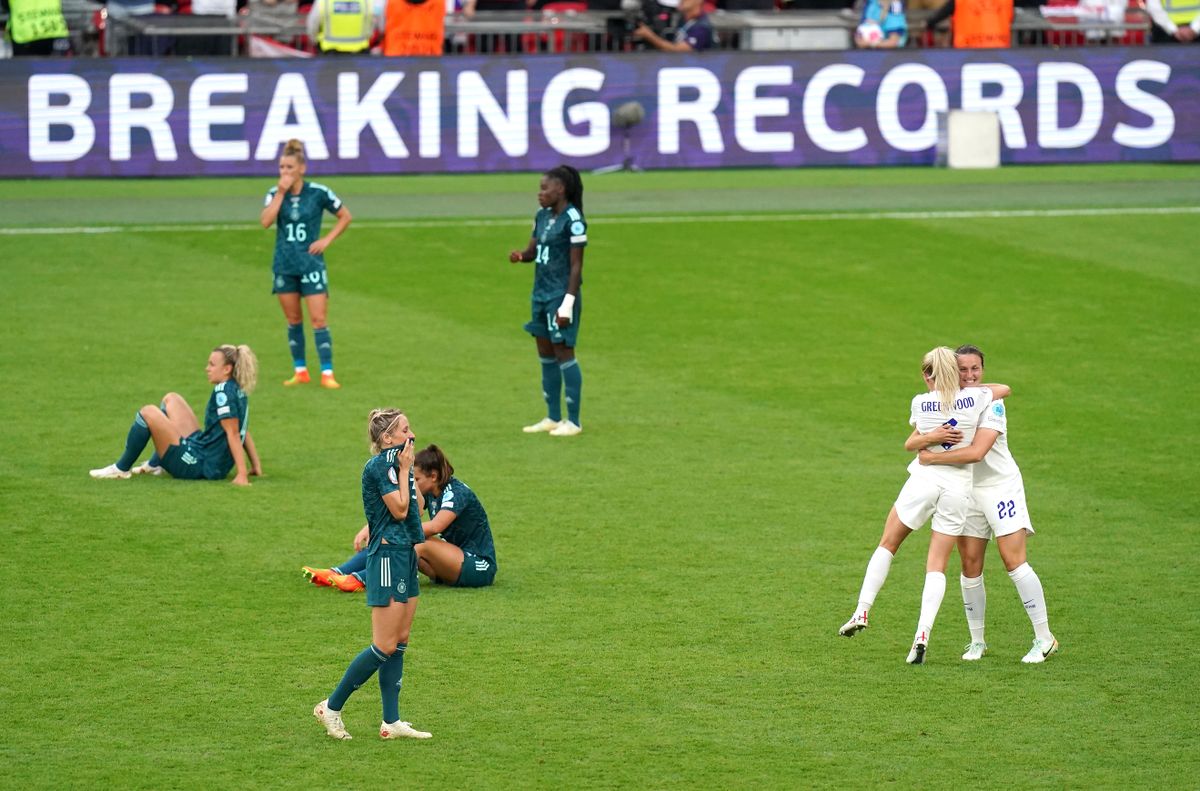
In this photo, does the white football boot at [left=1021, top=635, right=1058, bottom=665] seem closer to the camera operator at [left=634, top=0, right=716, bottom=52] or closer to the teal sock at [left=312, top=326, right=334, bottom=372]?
the teal sock at [left=312, top=326, right=334, bottom=372]

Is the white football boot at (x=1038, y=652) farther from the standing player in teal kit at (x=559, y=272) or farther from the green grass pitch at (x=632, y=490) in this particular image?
the standing player in teal kit at (x=559, y=272)

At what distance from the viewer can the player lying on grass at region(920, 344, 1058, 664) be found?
10039 millimetres

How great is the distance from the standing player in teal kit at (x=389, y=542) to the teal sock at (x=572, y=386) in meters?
7.57

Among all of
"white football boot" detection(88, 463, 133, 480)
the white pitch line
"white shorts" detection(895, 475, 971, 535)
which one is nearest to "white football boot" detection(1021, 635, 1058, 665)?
"white shorts" detection(895, 475, 971, 535)

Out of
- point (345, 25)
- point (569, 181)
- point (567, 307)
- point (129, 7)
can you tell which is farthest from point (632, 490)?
point (129, 7)

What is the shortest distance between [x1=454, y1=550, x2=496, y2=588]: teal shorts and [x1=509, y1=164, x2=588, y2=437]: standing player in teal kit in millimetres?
4329

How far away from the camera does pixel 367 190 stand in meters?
28.0

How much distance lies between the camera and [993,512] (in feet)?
33.2

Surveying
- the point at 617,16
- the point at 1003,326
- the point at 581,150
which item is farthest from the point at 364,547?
the point at 617,16

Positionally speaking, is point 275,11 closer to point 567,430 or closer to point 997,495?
point 567,430

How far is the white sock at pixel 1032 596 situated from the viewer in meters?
10.2

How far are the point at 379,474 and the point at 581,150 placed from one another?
20.3 m

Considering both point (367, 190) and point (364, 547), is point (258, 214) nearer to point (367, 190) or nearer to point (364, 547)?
point (367, 190)

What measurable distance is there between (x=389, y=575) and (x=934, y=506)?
11.2 ft
